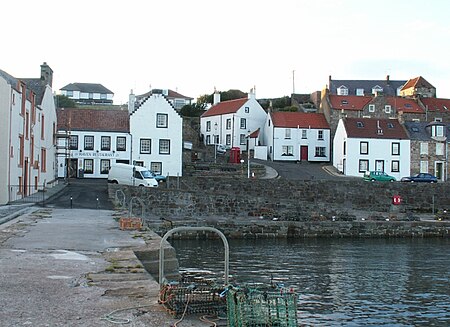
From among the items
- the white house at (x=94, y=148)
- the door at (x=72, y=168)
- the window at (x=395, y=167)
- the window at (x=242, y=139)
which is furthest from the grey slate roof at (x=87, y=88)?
the window at (x=395, y=167)

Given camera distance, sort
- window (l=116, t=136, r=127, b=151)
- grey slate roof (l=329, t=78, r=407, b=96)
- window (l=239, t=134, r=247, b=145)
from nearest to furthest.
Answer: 1. window (l=116, t=136, r=127, b=151)
2. window (l=239, t=134, r=247, b=145)
3. grey slate roof (l=329, t=78, r=407, b=96)

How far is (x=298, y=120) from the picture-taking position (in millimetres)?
75438

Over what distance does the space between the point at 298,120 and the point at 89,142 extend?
2938 centimetres

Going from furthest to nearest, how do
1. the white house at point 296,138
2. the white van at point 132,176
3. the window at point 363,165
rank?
the white house at point 296,138
the window at point 363,165
the white van at point 132,176

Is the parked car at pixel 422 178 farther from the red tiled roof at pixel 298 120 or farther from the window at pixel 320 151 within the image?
the red tiled roof at pixel 298 120

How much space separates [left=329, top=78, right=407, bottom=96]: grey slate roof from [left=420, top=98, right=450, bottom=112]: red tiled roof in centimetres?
1445

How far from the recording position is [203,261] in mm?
24359

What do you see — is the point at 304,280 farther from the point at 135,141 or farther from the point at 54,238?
the point at 135,141

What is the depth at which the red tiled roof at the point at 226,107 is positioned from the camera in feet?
267

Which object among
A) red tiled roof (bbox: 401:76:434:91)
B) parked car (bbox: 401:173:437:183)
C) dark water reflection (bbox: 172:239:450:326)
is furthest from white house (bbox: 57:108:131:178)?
red tiled roof (bbox: 401:76:434:91)

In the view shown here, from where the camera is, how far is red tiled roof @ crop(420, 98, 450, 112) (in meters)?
83.5

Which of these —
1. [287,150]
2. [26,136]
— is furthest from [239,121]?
[26,136]

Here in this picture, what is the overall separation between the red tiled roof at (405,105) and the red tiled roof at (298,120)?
11131 millimetres

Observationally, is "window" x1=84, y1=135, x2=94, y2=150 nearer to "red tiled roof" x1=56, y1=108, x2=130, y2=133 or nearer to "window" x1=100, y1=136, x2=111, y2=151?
"red tiled roof" x1=56, y1=108, x2=130, y2=133
